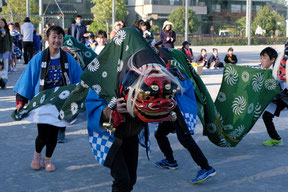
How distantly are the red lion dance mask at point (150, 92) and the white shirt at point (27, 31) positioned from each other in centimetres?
1543

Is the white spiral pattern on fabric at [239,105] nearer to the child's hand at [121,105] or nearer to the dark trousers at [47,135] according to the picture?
the dark trousers at [47,135]

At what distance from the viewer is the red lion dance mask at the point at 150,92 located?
2.93 m

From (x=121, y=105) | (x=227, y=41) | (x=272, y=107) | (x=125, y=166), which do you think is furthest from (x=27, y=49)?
(x=227, y=41)

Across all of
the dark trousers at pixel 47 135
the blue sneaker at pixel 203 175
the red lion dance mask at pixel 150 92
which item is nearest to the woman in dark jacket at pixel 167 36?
the dark trousers at pixel 47 135

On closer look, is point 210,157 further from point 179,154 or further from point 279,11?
point 279,11

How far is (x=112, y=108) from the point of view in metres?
3.16

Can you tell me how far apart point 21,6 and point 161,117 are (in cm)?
4163

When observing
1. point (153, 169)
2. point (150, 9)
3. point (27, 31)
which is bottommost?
point (153, 169)

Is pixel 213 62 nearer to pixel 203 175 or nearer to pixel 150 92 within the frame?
pixel 203 175

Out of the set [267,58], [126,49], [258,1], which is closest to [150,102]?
[126,49]

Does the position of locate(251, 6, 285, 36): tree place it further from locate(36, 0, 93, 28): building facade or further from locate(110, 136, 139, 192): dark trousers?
locate(110, 136, 139, 192): dark trousers

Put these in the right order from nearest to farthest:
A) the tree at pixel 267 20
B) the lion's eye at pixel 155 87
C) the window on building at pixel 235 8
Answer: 1. the lion's eye at pixel 155 87
2. the tree at pixel 267 20
3. the window on building at pixel 235 8

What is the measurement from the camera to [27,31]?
17625 mm

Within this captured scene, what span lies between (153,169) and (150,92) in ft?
8.05
